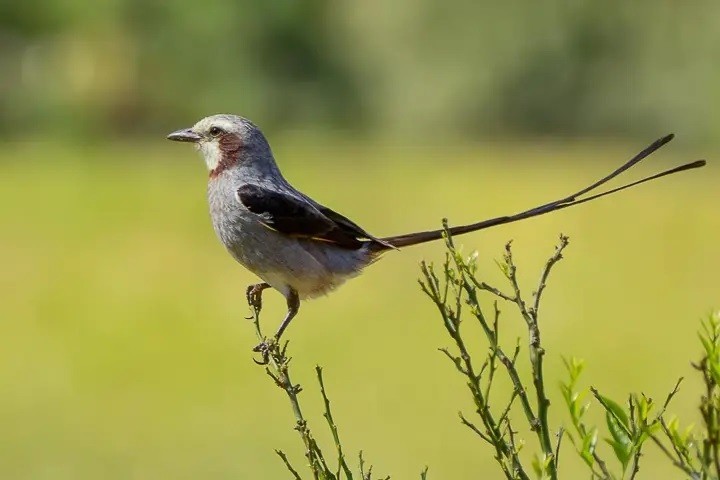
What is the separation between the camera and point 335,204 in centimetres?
2130

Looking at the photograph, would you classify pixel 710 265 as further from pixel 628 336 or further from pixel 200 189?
pixel 200 189

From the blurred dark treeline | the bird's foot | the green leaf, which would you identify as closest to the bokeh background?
the blurred dark treeline

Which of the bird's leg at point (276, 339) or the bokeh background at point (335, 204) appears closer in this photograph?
the bird's leg at point (276, 339)

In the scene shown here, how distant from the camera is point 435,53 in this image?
98.3 feet

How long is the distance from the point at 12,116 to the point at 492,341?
106 ft

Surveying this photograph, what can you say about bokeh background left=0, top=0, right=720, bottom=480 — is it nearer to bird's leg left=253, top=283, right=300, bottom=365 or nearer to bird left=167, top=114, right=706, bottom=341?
bird left=167, top=114, right=706, bottom=341

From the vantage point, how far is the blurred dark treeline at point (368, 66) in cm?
2944

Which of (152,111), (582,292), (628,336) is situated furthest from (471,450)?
(152,111)

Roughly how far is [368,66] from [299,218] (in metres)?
29.1

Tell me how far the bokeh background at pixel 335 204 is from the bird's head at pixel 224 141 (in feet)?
8.49

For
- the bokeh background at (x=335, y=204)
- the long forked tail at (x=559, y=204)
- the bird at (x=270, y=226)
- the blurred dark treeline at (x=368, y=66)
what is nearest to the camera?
the long forked tail at (x=559, y=204)

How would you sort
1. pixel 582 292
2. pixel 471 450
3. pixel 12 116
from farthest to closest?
pixel 12 116, pixel 582 292, pixel 471 450

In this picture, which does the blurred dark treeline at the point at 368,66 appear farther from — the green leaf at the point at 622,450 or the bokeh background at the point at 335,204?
the green leaf at the point at 622,450

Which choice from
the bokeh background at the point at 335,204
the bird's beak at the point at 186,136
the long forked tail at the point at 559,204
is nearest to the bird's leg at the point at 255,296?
the long forked tail at the point at 559,204
